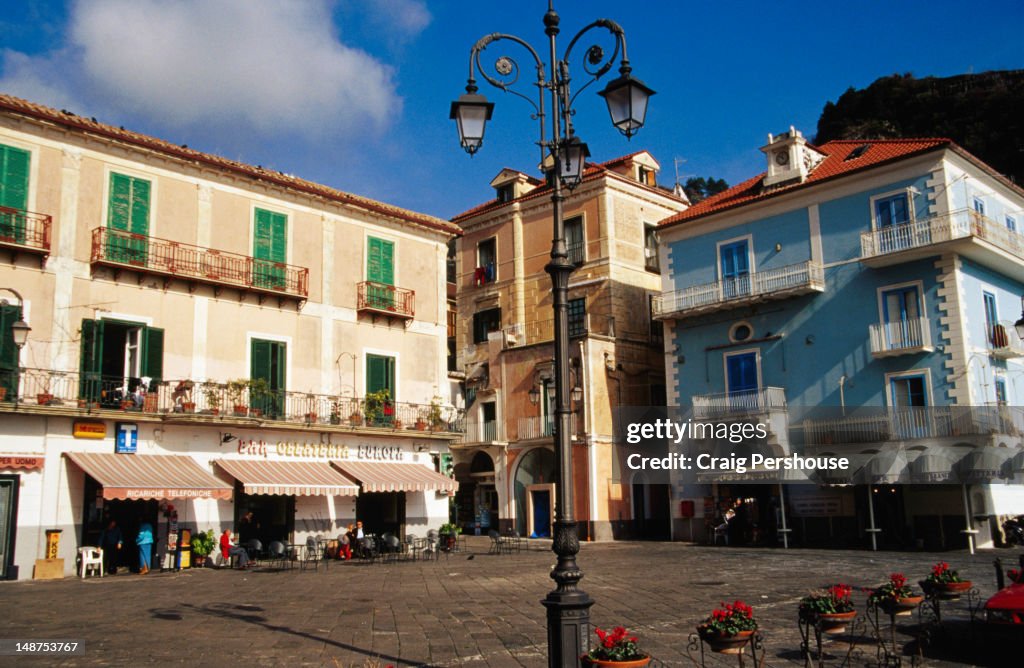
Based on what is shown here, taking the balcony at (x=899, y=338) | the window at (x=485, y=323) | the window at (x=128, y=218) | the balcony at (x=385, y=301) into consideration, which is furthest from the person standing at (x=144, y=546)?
the balcony at (x=899, y=338)

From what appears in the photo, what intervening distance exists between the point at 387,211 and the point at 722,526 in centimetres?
1579

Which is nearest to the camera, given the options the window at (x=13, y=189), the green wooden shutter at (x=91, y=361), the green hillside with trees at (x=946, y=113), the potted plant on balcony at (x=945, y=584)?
the potted plant on balcony at (x=945, y=584)

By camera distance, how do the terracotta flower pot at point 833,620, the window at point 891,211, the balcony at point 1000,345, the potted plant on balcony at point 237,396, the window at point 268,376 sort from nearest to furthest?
the terracotta flower pot at point 833,620 → the potted plant on balcony at point 237,396 → the window at point 268,376 → the balcony at point 1000,345 → the window at point 891,211

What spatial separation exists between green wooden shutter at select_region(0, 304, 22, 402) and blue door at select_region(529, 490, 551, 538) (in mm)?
20374

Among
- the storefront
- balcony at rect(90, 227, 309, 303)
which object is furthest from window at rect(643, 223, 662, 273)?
balcony at rect(90, 227, 309, 303)

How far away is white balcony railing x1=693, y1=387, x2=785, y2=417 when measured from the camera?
2975 cm

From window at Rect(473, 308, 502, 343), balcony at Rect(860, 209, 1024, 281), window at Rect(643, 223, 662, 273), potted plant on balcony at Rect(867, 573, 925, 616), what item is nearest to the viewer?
potted plant on balcony at Rect(867, 573, 925, 616)

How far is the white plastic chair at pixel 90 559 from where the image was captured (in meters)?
20.6

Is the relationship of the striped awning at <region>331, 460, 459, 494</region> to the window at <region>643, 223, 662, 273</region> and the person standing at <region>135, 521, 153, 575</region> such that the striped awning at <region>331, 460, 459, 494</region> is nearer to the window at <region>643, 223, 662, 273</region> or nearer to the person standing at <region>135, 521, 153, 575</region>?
the person standing at <region>135, 521, 153, 575</region>

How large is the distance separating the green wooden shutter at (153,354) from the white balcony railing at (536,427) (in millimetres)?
16312

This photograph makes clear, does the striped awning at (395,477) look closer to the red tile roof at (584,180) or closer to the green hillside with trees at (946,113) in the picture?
the red tile roof at (584,180)

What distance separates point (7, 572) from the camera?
19.9 metres

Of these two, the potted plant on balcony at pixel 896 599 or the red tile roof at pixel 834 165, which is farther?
the red tile roof at pixel 834 165

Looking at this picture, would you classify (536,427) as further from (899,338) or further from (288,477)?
(899,338)
